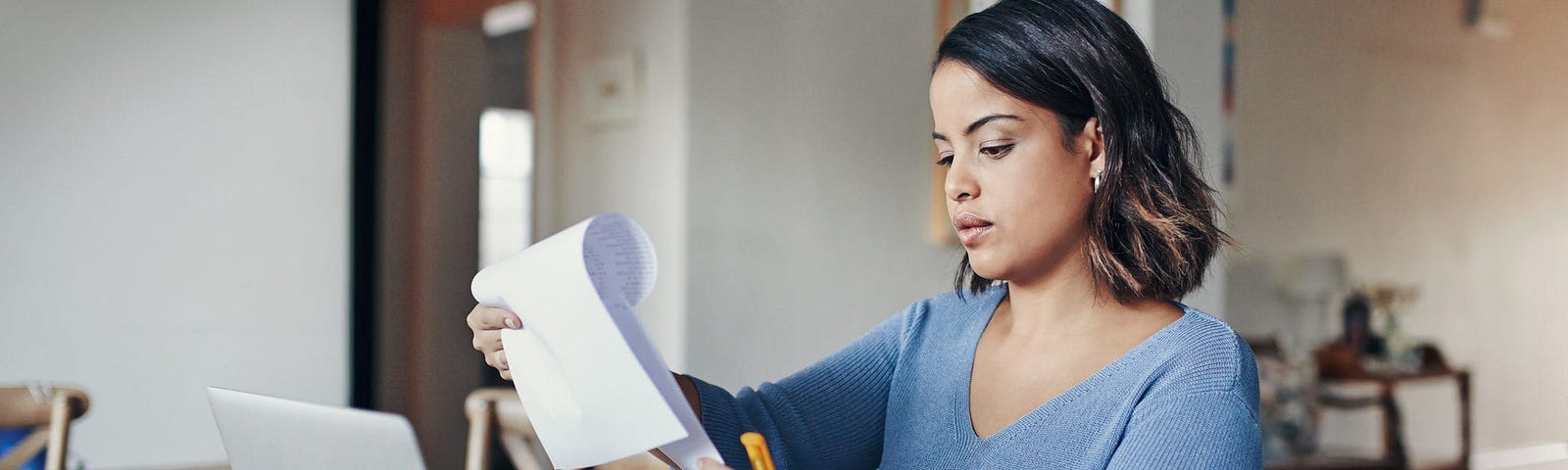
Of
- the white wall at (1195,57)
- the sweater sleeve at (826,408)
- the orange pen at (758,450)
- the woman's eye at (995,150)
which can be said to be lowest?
the sweater sleeve at (826,408)

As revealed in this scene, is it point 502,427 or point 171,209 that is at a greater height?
point 171,209

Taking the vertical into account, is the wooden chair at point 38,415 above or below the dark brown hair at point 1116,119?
below

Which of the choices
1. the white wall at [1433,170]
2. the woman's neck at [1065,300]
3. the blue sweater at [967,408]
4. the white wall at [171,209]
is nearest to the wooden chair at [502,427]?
the blue sweater at [967,408]

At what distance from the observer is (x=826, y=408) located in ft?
4.13

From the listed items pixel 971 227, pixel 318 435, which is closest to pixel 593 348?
pixel 318 435

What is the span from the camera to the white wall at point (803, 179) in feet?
9.14

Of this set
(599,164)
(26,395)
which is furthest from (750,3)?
(26,395)

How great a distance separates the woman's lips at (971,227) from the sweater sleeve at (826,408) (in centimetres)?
25

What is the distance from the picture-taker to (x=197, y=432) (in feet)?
9.55

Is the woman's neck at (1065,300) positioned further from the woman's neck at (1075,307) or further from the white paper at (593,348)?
the white paper at (593,348)

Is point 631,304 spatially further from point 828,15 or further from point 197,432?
point 197,432

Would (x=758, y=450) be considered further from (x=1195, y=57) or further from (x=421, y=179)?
(x=421, y=179)

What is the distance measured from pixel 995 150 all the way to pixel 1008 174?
1.0 inches

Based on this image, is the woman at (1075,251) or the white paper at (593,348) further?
the woman at (1075,251)
